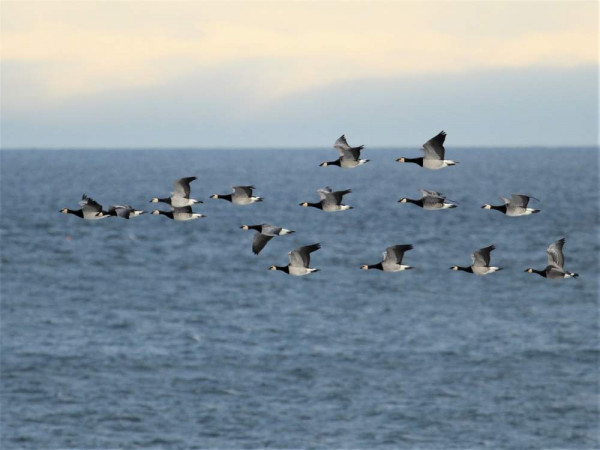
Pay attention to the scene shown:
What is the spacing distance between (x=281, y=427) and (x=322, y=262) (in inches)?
2780

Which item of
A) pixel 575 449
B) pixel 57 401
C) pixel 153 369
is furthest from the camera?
pixel 153 369

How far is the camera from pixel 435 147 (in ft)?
90.5

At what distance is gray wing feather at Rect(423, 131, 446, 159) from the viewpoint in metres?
27.1

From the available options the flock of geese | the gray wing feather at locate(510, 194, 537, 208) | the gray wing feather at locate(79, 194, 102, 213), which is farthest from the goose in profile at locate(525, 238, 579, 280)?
the gray wing feather at locate(79, 194, 102, 213)

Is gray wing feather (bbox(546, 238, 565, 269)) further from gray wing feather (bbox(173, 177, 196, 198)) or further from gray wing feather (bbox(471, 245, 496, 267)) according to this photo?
gray wing feather (bbox(173, 177, 196, 198))

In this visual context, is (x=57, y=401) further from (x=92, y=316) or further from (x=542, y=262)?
(x=542, y=262)

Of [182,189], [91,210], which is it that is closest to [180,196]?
[182,189]

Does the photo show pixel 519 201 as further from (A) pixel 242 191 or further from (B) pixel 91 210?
(B) pixel 91 210

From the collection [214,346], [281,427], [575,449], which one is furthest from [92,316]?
[575,449]

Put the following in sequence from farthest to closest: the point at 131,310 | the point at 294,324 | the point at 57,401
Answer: the point at 131,310 → the point at 294,324 → the point at 57,401

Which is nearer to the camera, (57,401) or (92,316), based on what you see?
(57,401)

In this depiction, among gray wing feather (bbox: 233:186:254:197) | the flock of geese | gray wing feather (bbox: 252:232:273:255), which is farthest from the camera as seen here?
gray wing feather (bbox: 233:186:254:197)

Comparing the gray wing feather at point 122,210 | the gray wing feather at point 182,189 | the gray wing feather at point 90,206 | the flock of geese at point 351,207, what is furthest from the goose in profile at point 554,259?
the gray wing feather at point 90,206

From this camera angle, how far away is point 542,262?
148875 millimetres
